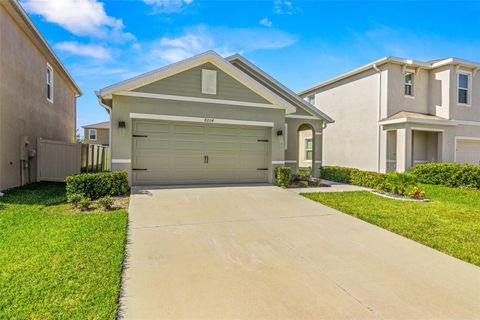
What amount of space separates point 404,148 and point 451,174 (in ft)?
8.88

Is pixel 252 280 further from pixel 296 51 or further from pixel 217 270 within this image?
pixel 296 51

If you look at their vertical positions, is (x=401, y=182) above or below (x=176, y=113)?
below

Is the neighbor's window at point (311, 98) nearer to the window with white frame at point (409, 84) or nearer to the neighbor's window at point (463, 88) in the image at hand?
the window with white frame at point (409, 84)

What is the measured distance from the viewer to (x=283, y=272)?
12.2 ft

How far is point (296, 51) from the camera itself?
44.8 ft

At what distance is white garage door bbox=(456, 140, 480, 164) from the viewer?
50.6ft

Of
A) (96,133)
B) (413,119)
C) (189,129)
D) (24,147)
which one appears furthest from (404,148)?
(96,133)

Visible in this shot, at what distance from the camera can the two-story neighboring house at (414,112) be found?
14.3m

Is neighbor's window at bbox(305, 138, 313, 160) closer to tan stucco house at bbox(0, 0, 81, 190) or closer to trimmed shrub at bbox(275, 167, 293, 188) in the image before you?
trimmed shrub at bbox(275, 167, 293, 188)

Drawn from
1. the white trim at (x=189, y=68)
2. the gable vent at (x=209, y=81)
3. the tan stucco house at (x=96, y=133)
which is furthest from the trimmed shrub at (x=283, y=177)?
the tan stucco house at (x=96, y=133)

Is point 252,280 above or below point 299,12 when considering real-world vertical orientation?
below

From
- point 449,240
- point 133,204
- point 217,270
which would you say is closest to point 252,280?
point 217,270

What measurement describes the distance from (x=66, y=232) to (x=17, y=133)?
22.4ft

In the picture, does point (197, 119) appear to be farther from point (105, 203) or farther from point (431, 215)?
point (431, 215)
